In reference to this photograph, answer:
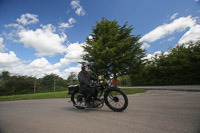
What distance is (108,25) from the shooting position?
45.8 ft

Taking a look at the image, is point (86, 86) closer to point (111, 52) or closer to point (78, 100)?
point (78, 100)

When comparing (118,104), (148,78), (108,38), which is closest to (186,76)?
(148,78)

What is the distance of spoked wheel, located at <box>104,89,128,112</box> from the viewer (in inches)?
128

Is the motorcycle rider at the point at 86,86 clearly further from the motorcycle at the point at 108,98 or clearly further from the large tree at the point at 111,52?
the large tree at the point at 111,52

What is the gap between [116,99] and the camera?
344cm

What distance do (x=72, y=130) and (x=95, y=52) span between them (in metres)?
10.5

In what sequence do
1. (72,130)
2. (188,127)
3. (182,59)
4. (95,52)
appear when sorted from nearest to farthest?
(188,127)
(72,130)
(95,52)
(182,59)

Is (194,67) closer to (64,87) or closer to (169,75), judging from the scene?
(169,75)

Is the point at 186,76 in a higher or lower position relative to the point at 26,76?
lower

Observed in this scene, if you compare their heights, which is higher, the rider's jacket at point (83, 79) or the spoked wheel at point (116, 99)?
the rider's jacket at point (83, 79)

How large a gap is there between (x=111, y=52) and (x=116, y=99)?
8.67m

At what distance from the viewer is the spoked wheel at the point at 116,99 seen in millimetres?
3249

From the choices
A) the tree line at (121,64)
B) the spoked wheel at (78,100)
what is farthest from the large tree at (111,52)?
the spoked wheel at (78,100)

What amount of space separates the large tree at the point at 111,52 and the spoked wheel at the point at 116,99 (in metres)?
8.20
